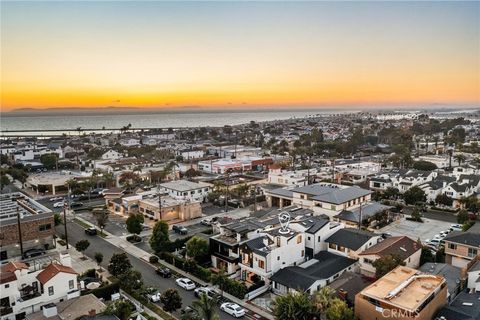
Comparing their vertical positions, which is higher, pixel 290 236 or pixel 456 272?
pixel 290 236

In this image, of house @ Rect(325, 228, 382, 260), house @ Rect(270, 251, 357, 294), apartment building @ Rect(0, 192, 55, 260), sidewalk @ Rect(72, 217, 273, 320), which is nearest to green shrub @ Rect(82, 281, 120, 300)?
sidewalk @ Rect(72, 217, 273, 320)

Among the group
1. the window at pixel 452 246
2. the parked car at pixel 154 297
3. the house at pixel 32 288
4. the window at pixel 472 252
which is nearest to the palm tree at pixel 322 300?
the parked car at pixel 154 297

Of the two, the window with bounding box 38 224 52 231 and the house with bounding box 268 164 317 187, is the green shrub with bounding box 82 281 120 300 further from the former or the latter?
the house with bounding box 268 164 317 187

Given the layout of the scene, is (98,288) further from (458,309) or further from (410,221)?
(410,221)

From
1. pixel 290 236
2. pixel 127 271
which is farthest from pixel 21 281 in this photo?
pixel 290 236

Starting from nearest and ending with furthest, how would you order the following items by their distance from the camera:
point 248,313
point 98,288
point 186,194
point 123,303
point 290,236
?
point 123,303 < point 248,313 < point 98,288 < point 290,236 < point 186,194

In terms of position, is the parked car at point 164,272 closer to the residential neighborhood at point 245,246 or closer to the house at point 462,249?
the residential neighborhood at point 245,246
